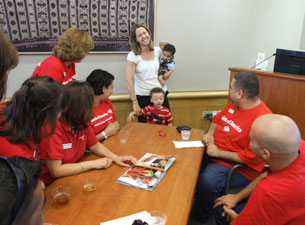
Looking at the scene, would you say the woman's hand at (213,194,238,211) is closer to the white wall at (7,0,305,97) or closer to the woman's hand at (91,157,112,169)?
the woman's hand at (91,157,112,169)

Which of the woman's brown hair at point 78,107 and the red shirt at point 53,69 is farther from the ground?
the red shirt at point 53,69

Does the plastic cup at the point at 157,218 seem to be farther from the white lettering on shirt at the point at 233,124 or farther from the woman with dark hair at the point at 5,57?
the white lettering on shirt at the point at 233,124

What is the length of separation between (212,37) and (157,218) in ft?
10.1

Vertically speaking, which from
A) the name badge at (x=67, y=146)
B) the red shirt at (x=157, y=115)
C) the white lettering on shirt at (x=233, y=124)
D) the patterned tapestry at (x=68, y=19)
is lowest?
the red shirt at (x=157, y=115)

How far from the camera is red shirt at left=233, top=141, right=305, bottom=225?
1079mm

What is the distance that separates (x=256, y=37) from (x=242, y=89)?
218 centimetres

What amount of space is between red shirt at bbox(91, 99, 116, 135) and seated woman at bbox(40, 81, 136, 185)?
499 millimetres

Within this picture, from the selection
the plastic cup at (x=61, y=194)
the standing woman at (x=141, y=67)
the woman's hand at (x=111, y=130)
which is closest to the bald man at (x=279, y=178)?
the plastic cup at (x=61, y=194)

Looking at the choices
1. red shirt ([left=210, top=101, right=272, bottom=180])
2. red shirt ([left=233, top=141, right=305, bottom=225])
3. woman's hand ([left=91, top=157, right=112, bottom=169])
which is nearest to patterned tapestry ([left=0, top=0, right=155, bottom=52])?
red shirt ([left=210, top=101, right=272, bottom=180])

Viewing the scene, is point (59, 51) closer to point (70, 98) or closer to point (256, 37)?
point (70, 98)

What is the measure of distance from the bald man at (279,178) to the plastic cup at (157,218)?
450mm

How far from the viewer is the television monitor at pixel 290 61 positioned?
2219mm

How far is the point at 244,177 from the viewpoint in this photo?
1946 millimetres

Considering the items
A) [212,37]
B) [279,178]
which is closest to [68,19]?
[212,37]
